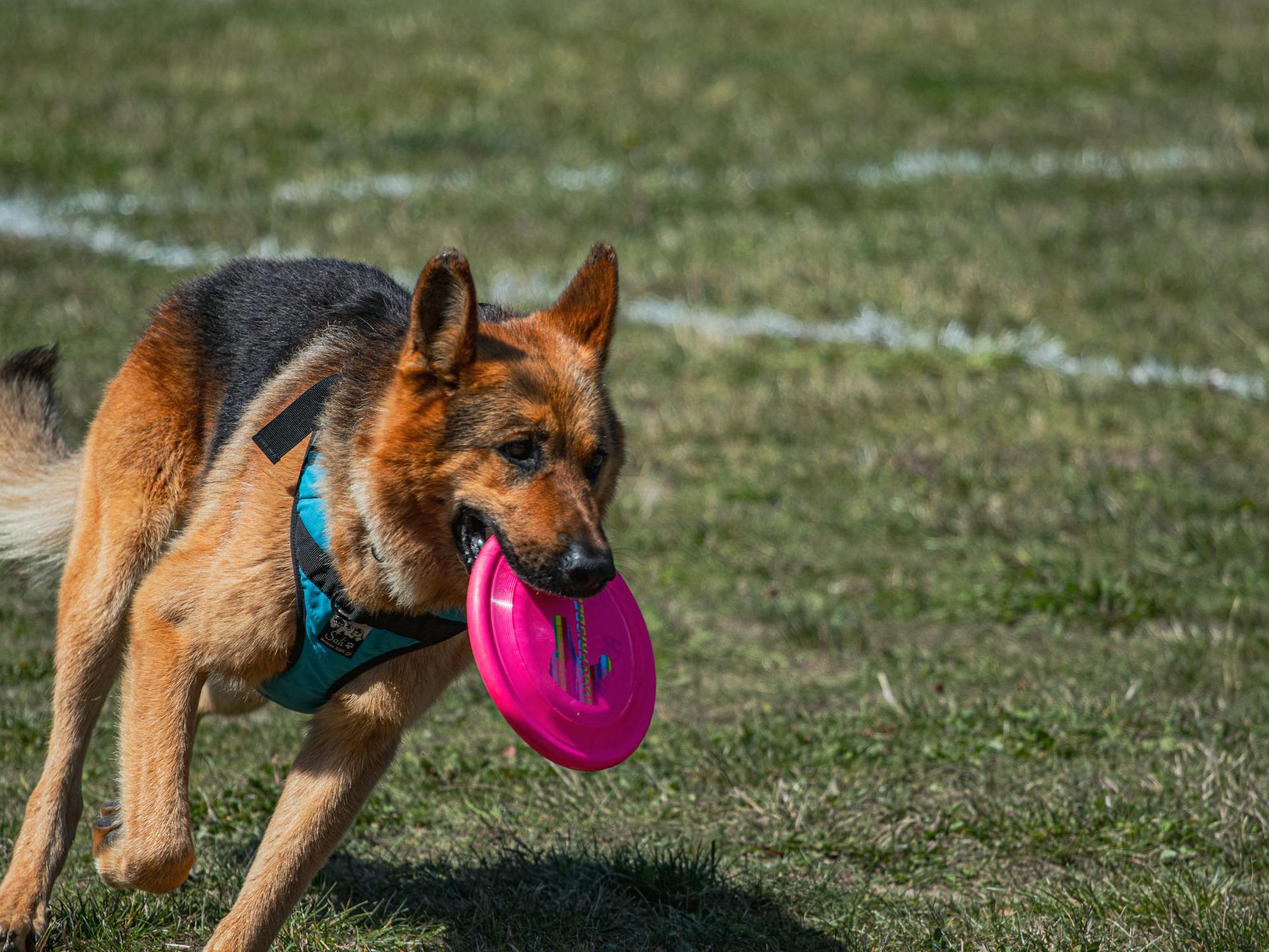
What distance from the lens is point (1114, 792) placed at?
5.05m

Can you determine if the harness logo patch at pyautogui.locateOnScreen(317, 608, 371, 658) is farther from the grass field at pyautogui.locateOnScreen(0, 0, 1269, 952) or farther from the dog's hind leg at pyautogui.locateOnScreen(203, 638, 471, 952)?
the grass field at pyautogui.locateOnScreen(0, 0, 1269, 952)

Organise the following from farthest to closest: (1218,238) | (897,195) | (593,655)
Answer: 1. (897,195)
2. (1218,238)
3. (593,655)

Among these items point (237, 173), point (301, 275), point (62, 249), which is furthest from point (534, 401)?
point (237, 173)

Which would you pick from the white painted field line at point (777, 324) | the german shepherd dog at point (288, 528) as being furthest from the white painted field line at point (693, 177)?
the german shepherd dog at point (288, 528)

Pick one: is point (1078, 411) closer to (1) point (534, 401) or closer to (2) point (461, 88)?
(1) point (534, 401)

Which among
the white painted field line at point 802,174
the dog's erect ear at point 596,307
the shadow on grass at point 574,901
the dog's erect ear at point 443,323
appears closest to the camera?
the dog's erect ear at point 443,323

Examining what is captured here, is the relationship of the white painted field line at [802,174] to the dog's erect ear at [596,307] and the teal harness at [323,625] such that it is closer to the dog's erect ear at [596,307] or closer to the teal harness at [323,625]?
the dog's erect ear at [596,307]

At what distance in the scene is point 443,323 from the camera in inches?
142

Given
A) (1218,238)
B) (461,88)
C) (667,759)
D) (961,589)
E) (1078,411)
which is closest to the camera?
(667,759)

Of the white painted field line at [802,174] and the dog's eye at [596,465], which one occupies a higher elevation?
the dog's eye at [596,465]

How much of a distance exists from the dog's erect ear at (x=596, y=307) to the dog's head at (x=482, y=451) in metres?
0.27

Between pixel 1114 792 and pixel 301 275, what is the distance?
3346mm

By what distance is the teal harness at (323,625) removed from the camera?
3.68 metres

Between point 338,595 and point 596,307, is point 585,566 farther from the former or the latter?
point 596,307
